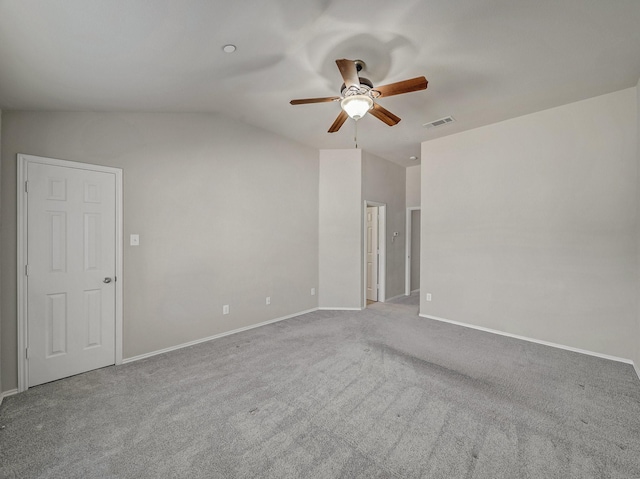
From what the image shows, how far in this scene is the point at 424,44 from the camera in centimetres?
217

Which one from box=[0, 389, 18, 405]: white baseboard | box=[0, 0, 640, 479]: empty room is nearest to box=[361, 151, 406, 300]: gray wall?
box=[0, 0, 640, 479]: empty room

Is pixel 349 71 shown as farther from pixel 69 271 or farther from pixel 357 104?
pixel 69 271

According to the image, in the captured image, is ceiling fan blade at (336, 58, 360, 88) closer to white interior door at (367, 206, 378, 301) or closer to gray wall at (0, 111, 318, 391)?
gray wall at (0, 111, 318, 391)

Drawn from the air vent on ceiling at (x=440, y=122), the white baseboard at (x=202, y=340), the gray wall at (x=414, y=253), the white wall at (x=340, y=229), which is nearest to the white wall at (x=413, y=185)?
the gray wall at (x=414, y=253)

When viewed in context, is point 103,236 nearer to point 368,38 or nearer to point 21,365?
point 21,365

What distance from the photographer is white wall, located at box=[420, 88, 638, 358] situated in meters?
3.02

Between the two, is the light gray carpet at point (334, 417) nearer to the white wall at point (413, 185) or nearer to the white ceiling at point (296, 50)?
the white ceiling at point (296, 50)

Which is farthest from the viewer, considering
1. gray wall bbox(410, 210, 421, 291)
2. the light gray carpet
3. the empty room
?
gray wall bbox(410, 210, 421, 291)

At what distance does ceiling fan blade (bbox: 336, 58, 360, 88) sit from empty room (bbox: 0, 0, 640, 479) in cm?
2

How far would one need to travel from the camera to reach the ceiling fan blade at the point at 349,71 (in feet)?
6.50

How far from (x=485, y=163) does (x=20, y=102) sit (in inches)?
205

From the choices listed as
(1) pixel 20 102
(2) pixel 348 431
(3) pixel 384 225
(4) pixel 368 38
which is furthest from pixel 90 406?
(3) pixel 384 225

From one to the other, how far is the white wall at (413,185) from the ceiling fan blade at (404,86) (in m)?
4.31

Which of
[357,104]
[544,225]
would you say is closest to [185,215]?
[357,104]
